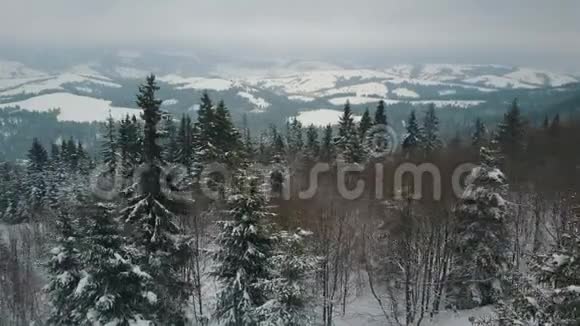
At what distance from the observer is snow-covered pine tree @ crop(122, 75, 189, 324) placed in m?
20.2

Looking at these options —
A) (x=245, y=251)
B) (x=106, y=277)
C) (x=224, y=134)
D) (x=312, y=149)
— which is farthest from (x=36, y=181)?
(x=245, y=251)

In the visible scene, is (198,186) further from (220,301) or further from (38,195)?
(38,195)

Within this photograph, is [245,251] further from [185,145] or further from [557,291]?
[185,145]

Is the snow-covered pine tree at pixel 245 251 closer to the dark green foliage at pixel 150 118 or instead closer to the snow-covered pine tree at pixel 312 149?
the dark green foliage at pixel 150 118

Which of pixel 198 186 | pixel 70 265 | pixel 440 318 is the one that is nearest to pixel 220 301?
pixel 70 265

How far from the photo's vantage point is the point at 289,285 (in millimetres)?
20281

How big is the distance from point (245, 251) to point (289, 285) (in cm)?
261

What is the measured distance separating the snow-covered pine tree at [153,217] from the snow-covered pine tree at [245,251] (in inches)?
90.8

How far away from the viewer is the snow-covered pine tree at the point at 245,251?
20734mm

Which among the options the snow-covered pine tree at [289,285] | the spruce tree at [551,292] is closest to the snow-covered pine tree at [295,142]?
the snow-covered pine tree at [289,285]

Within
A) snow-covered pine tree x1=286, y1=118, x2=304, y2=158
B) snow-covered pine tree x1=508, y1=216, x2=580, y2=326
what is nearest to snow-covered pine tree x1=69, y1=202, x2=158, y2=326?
snow-covered pine tree x1=508, y1=216, x2=580, y2=326

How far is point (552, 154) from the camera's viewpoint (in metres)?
41.2

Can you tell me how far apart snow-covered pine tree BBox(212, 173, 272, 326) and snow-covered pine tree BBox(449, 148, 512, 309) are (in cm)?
1067
